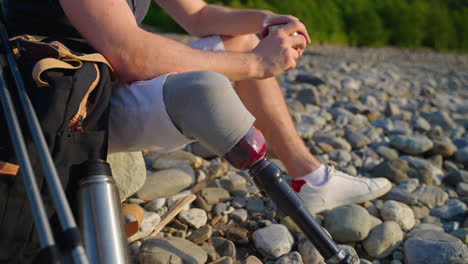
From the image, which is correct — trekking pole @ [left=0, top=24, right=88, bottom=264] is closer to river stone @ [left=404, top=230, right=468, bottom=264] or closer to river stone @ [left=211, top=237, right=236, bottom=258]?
river stone @ [left=211, top=237, right=236, bottom=258]

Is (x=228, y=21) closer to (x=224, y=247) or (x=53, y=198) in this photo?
(x=224, y=247)

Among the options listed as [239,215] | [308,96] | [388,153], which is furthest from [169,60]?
[308,96]

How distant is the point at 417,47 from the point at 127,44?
1512 cm

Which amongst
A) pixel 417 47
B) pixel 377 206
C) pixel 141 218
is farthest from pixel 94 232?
pixel 417 47

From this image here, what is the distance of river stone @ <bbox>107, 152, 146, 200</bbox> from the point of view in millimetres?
2082

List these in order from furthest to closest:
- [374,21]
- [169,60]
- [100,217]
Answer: [374,21] → [169,60] → [100,217]

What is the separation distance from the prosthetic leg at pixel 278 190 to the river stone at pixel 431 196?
1.23 m

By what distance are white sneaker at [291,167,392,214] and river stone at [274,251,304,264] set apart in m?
0.37

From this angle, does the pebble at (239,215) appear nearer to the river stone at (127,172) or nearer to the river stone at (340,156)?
the river stone at (127,172)

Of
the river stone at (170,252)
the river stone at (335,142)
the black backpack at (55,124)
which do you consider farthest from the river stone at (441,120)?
the black backpack at (55,124)

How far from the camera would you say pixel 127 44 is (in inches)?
59.4

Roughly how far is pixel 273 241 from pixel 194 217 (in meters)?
0.37

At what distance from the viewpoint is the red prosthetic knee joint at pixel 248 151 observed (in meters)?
1.45

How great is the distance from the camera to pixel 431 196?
2541 millimetres
